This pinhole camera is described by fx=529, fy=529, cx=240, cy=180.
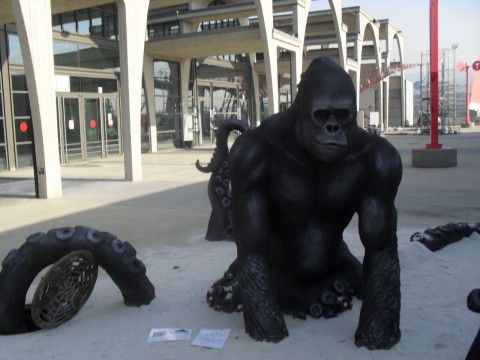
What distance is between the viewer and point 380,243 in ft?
10.8

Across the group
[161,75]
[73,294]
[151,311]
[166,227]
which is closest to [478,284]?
[151,311]

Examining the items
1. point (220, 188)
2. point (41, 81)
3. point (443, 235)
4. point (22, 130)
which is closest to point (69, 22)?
point (22, 130)

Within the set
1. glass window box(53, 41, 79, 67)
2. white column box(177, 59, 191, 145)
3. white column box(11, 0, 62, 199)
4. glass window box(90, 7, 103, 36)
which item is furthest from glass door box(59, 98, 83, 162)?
white column box(11, 0, 62, 199)

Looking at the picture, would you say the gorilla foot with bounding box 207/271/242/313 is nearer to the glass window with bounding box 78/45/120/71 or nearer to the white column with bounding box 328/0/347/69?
the glass window with bounding box 78/45/120/71

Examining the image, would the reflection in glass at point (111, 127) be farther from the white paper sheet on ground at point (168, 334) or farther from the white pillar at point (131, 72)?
Result: the white paper sheet on ground at point (168, 334)

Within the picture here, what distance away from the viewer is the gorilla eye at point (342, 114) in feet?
10.0

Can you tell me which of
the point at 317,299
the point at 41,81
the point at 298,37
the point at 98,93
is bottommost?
the point at 317,299

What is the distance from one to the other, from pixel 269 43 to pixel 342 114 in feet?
47.7

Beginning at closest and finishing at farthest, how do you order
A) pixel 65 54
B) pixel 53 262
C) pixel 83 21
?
pixel 53 262 → pixel 65 54 → pixel 83 21

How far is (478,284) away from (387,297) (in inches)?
65.6

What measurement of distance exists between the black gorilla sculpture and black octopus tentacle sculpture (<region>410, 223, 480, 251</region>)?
7.55 ft

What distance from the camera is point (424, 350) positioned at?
3.16m

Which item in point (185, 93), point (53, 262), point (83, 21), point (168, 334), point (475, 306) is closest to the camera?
point (475, 306)

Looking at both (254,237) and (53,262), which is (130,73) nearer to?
(53,262)
